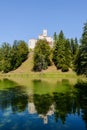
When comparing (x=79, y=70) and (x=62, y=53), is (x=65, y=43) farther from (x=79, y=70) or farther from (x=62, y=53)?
(x=79, y=70)

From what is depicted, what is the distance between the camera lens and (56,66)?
111m

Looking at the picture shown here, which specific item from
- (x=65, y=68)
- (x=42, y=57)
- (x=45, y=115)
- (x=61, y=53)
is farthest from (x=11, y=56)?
(x=45, y=115)

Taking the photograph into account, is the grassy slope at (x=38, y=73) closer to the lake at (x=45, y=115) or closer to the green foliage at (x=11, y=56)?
the green foliage at (x=11, y=56)

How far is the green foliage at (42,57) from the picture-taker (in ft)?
362

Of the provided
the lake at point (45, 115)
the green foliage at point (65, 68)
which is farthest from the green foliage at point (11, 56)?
the lake at point (45, 115)

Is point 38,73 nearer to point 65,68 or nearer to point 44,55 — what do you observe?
point 44,55

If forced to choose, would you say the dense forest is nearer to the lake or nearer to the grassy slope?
the grassy slope

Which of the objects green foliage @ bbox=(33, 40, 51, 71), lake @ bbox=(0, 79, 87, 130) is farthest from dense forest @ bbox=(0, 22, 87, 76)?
lake @ bbox=(0, 79, 87, 130)

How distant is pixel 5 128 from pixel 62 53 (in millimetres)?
87002

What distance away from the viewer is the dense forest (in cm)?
10575

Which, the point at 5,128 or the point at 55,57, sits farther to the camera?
the point at 55,57

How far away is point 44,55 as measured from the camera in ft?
364

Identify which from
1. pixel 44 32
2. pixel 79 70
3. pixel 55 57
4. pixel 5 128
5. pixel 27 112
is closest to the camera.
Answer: pixel 5 128

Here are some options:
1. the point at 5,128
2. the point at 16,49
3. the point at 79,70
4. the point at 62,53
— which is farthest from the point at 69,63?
the point at 5,128
